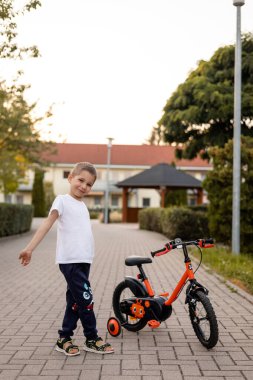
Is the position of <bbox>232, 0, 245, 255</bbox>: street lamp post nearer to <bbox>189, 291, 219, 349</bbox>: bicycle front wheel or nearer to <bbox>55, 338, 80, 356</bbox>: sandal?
<bbox>189, 291, 219, 349</bbox>: bicycle front wheel

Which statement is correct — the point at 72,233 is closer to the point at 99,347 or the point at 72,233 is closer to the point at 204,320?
the point at 99,347

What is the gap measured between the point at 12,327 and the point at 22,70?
13488 millimetres

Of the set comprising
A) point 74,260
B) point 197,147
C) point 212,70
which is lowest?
point 74,260

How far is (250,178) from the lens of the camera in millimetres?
15602

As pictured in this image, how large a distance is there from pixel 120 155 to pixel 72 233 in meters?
60.4

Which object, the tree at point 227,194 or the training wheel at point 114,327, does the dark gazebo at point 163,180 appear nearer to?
the tree at point 227,194

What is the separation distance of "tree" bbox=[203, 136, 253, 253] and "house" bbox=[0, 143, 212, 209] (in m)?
45.8

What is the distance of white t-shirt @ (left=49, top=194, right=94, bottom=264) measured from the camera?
505 cm

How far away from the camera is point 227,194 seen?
15.8m

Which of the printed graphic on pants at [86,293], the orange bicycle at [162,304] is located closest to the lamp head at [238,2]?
the orange bicycle at [162,304]

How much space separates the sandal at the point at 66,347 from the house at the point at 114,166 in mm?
56611

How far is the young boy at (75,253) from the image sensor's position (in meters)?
5.05

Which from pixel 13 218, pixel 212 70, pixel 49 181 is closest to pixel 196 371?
pixel 13 218

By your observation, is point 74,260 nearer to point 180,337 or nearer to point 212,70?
point 180,337
